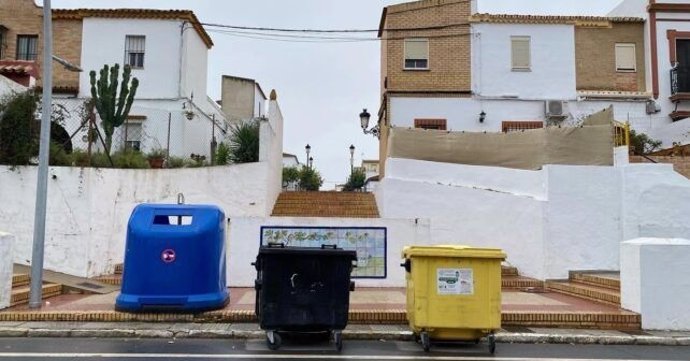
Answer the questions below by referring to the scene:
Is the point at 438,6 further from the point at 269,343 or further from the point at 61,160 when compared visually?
the point at 269,343

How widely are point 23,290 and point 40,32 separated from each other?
50.6ft

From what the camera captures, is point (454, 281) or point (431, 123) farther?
point (431, 123)

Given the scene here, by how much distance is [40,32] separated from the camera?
21.8 m

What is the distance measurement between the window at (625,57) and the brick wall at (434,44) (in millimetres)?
5767

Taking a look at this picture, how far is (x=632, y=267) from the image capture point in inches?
351

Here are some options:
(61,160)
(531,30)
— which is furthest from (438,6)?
(61,160)

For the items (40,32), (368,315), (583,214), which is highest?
(40,32)

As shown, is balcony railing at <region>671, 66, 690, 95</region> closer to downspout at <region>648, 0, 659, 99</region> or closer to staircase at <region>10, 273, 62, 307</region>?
downspout at <region>648, 0, 659, 99</region>

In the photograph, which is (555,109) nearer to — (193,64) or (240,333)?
(193,64)

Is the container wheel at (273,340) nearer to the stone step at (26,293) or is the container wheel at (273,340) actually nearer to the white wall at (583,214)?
the stone step at (26,293)

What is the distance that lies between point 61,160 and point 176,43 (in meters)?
9.39

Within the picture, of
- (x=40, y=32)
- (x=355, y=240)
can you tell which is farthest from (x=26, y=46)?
(x=355, y=240)

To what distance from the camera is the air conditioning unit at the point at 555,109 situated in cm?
1953

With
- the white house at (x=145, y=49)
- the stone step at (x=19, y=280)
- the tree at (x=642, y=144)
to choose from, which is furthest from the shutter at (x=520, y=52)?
the stone step at (x=19, y=280)
